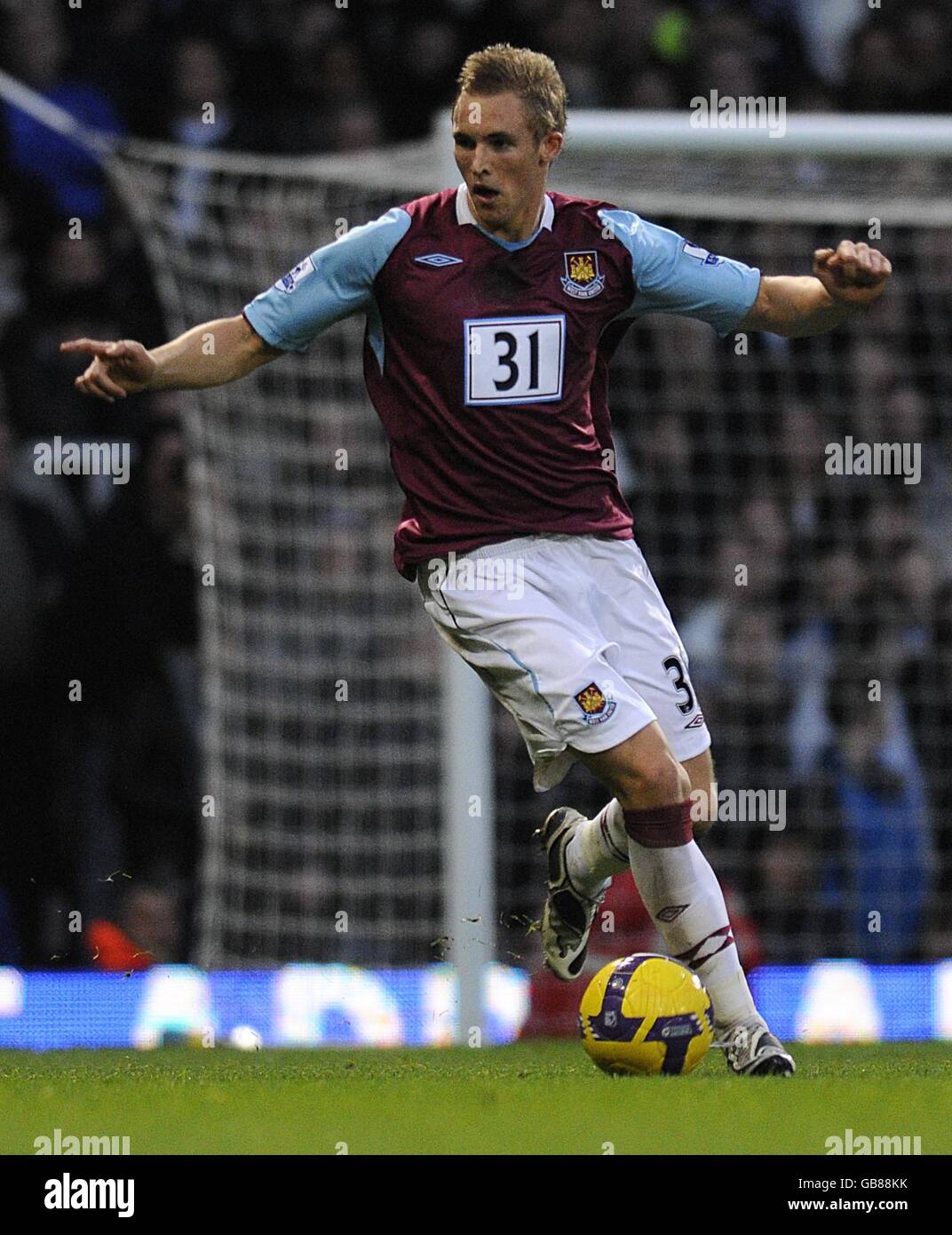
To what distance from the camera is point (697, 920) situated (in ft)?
20.1

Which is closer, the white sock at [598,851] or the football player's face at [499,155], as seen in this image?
the football player's face at [499,155]

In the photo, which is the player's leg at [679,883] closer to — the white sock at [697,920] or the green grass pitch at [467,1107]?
the white sock at [697,920]

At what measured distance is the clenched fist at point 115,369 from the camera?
602 centimetres

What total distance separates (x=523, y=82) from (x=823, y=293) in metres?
1.07

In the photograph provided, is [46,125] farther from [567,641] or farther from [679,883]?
[679,883]

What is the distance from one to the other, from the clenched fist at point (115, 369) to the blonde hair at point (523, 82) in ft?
3.59

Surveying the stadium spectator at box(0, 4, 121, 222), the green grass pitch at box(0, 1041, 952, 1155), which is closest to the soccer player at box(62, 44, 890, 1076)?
the green grass pitch at box(0, 1041, 952, 1155)

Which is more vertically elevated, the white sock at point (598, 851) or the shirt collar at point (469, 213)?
the shirt collar at point (469, 213)

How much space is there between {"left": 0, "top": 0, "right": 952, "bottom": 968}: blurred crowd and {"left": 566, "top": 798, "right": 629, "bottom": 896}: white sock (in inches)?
123

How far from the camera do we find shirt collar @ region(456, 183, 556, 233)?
21.0 feet

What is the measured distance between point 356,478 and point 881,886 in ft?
10.5

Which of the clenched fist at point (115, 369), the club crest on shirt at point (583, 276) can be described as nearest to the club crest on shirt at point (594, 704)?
the club crest on shirt at point (583, 276)

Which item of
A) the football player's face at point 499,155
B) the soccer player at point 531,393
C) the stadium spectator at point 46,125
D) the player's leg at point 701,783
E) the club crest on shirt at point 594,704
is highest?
the stadium spectator at point 46,125

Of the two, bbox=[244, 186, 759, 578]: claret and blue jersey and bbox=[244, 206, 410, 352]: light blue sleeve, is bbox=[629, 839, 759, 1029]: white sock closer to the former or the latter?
bbox=[244, 186, 759, 578]: claret and blue jersey
